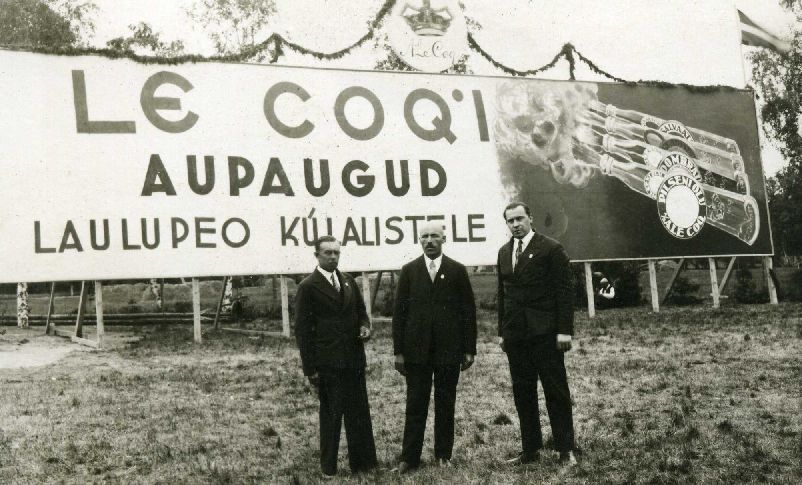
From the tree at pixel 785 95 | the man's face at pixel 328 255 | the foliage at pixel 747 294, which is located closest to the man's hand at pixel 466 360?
the man's face at pixel 328 255

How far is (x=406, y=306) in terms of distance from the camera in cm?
587

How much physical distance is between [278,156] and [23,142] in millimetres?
3967

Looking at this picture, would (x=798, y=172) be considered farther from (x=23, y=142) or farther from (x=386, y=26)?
(x=23, y=142)

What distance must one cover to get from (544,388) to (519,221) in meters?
1.26

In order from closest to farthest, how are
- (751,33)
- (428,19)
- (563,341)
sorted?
(563,341), (428,19), (751,33)

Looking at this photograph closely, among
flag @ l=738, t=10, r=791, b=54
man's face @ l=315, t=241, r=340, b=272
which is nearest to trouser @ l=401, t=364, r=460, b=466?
man's face @ l=315, t=241, r=340, b=272

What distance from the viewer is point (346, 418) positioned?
5691 millimetres

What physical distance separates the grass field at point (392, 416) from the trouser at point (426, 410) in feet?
0.53

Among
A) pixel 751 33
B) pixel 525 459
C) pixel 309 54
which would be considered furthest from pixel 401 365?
pixel 751 33

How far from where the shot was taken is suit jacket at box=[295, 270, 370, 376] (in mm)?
5645

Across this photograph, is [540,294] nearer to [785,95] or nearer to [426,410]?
[426,410]

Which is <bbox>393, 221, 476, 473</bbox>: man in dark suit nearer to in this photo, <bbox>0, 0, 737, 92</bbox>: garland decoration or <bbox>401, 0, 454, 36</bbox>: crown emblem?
<bbox>0, 0, 737, 92</bbox>: garland decoration

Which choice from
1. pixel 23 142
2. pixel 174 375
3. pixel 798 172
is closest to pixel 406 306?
pixel 174 375

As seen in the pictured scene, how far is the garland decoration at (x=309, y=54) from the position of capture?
1238cm
